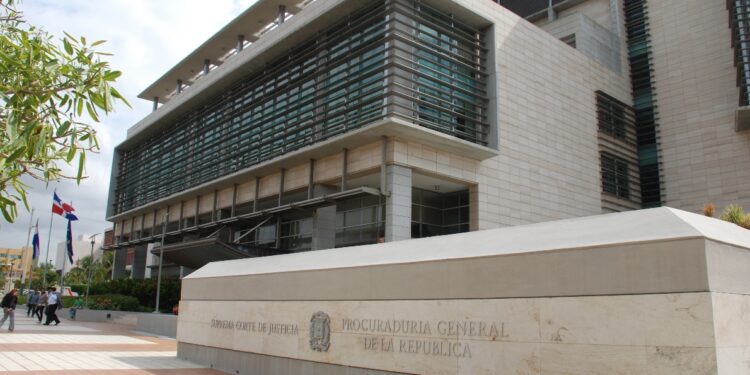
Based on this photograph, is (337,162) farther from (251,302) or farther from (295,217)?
(251,302)

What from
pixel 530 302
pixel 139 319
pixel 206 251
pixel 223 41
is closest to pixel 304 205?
pixel 206 251

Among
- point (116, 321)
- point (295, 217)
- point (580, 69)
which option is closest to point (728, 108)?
point (580, 69)

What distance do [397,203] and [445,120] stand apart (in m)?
4.66

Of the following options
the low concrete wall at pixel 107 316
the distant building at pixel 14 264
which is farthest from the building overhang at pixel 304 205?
the distant building at pixel 14 264

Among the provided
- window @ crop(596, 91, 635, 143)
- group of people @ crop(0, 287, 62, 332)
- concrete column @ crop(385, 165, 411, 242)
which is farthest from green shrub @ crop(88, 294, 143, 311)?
window @ crop(596, 91, 635, 143)

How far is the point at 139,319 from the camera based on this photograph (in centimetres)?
2798

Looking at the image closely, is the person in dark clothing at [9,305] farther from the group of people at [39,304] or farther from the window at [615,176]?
the window at [615,176]

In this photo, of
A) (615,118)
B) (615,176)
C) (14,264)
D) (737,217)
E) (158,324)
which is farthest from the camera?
(14,264)

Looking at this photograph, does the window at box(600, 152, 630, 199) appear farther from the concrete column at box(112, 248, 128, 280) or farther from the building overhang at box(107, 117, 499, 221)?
the concrete column at box(112, 248, 128, 280)

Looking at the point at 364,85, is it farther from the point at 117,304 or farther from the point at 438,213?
the point at 117,304

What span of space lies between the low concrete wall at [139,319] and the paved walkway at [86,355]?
224 cm

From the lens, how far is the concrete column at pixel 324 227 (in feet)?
93.0

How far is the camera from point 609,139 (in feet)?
120

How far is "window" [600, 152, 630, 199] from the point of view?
35.9 meters
